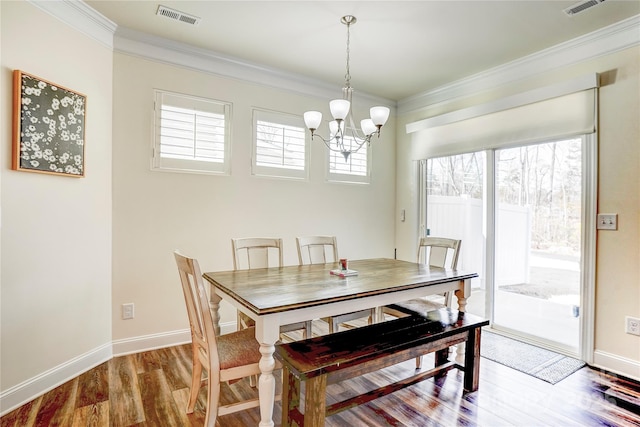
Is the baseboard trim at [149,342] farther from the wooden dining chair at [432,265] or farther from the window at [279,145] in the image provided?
the wooden dining chair at [432,265]

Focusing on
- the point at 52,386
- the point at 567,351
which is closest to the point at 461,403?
the point at 567,351

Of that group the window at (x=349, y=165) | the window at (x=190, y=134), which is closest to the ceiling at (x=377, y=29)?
the window at (x=190, y=134)

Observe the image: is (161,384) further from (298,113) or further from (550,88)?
(550,88)

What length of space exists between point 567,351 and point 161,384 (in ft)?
11.1

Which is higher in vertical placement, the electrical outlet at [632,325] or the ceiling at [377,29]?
the ceiling at [377,29]

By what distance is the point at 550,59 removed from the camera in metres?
3.09

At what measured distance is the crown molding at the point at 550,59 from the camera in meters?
2.63

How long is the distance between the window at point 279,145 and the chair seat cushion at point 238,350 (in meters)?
1.92

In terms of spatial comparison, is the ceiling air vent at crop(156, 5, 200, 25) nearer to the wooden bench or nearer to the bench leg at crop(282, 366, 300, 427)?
the wooden bench

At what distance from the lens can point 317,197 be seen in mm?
3961

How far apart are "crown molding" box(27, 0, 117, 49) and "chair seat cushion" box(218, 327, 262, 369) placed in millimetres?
2499

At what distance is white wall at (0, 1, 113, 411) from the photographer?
2080 millimetres

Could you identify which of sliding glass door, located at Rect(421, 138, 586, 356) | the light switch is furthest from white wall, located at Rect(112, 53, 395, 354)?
the light switch

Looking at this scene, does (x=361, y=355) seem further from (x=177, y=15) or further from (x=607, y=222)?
(x=177, y=15)
